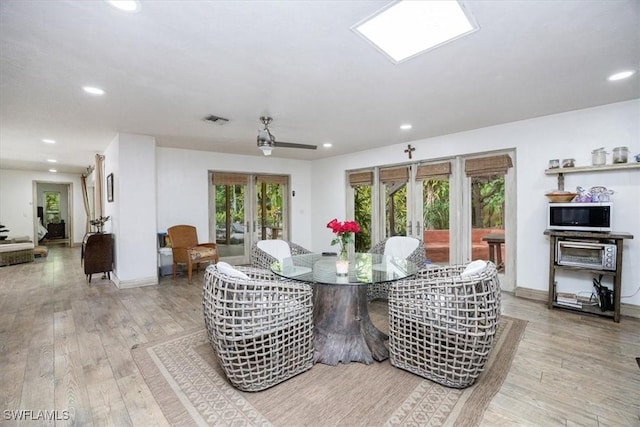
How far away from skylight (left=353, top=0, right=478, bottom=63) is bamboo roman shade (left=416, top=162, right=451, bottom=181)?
3046 mm


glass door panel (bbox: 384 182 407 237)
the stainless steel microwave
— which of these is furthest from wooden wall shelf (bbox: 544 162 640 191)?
glass door panel (bbox: 384 182 407 237)

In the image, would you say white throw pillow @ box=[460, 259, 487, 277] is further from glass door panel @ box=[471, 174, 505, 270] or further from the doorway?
the doorway

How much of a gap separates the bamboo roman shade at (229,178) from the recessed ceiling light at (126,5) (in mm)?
4719

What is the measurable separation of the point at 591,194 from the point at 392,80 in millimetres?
2786

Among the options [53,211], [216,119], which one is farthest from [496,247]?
[53,211]

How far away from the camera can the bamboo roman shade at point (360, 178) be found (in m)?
6.10

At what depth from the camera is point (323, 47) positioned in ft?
6.87

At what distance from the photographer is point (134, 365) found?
234 centimetres

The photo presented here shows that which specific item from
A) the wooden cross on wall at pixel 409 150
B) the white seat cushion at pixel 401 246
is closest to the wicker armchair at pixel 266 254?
the white seat cushion at pixel 401 246

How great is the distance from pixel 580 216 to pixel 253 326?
3.83 meters

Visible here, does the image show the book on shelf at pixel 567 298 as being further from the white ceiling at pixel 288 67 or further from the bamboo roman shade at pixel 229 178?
the bamboo roman shade at pixel 229 178

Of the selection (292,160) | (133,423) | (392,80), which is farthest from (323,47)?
(292,160)

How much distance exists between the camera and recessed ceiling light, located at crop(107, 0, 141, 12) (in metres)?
1.60

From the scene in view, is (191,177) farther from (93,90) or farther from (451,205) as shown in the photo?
(451,205)
